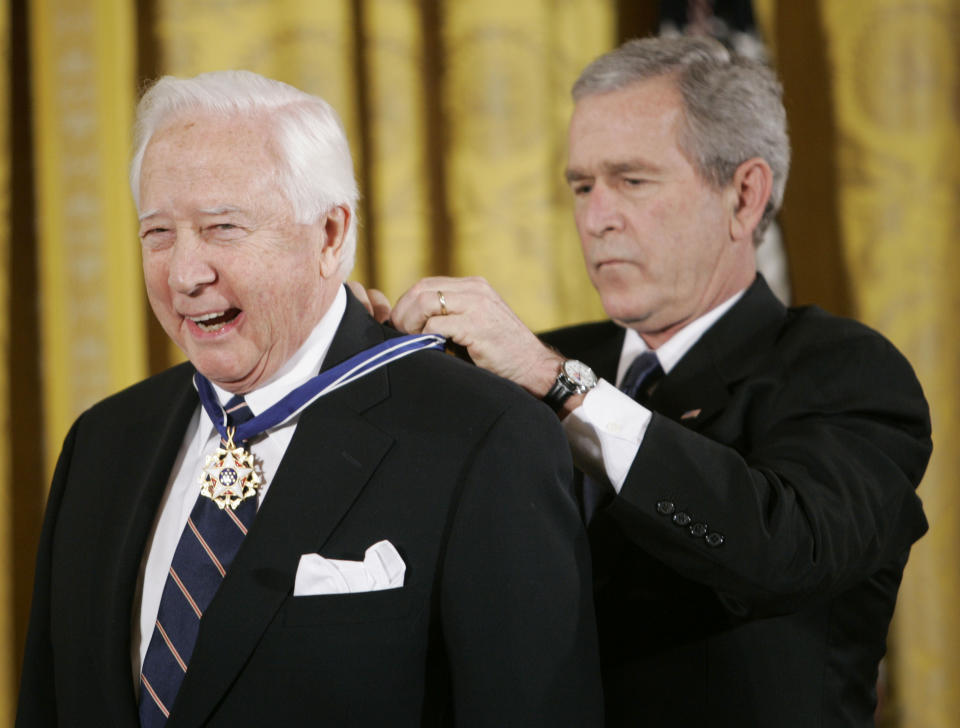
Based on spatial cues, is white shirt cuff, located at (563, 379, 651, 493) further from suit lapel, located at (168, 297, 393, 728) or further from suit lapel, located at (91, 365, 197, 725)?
suit lapel, located at (91, 365, 197, 725)

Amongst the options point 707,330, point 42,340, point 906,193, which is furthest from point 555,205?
point 42,340

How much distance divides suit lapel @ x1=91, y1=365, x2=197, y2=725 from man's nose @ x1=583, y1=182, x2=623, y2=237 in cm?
62

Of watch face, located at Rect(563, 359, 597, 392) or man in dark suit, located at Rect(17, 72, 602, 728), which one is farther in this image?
watch face, located at Rect(563, 359, 597, 392)

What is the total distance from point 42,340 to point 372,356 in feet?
4.67

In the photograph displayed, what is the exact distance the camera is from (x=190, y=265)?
1035 millimetres

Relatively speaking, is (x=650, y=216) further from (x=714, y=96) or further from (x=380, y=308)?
(x=380, y=308)


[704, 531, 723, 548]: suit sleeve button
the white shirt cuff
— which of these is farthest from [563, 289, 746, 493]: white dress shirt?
[704, 531, 723, 548]: suit sleeve button

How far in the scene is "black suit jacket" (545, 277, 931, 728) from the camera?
3.93ft

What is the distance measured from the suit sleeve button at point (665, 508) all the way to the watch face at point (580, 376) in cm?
16

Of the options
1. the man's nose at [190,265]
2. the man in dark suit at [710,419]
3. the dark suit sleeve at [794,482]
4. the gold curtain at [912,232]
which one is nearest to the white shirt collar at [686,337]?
the man in dark suit at [710,419]

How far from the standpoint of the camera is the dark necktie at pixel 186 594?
1.05m

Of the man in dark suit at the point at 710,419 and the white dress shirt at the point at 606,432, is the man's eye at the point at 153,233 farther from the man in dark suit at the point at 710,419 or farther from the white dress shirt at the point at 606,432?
the white dress shirt at the point at 606,432

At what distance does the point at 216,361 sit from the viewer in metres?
1.08

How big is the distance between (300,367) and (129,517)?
0.83 ft
